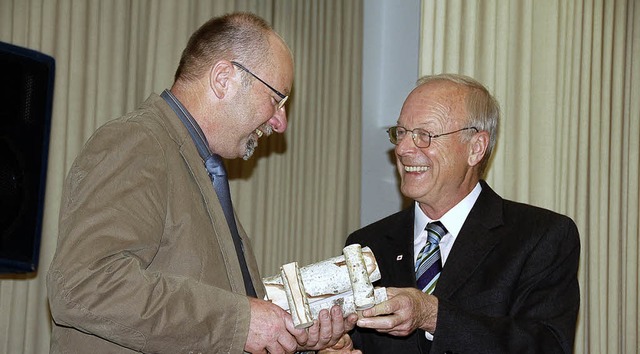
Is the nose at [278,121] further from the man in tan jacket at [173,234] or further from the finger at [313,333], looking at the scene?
the finger at [313,333]

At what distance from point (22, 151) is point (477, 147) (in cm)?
175

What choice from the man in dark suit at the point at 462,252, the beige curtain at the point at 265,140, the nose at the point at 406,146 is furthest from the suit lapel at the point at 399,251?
the beige curtain at the point at 265,140

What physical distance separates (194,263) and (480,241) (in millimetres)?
1206

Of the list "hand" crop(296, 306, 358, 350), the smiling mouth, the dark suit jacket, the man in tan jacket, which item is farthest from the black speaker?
the smiling mouth

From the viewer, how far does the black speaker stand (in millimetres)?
3238

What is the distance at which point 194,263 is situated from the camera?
2787 mm

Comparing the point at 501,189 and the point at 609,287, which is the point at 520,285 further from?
the point at 609,287

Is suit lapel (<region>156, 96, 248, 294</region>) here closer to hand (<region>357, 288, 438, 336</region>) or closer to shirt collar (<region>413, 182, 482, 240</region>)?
hand (<region>357, 288, 438, 336</region>)

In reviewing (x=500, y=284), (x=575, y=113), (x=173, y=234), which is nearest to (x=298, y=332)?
(x=173, y=234)

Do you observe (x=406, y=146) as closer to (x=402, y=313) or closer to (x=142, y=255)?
(x=402, y=313)

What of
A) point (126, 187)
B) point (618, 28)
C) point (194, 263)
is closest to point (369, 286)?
point (194, 263)

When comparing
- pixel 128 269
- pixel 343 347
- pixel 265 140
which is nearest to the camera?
pixel 128 269

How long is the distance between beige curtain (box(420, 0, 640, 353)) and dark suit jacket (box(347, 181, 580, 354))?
1.06 m

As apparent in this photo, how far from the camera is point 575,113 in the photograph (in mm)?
4809
